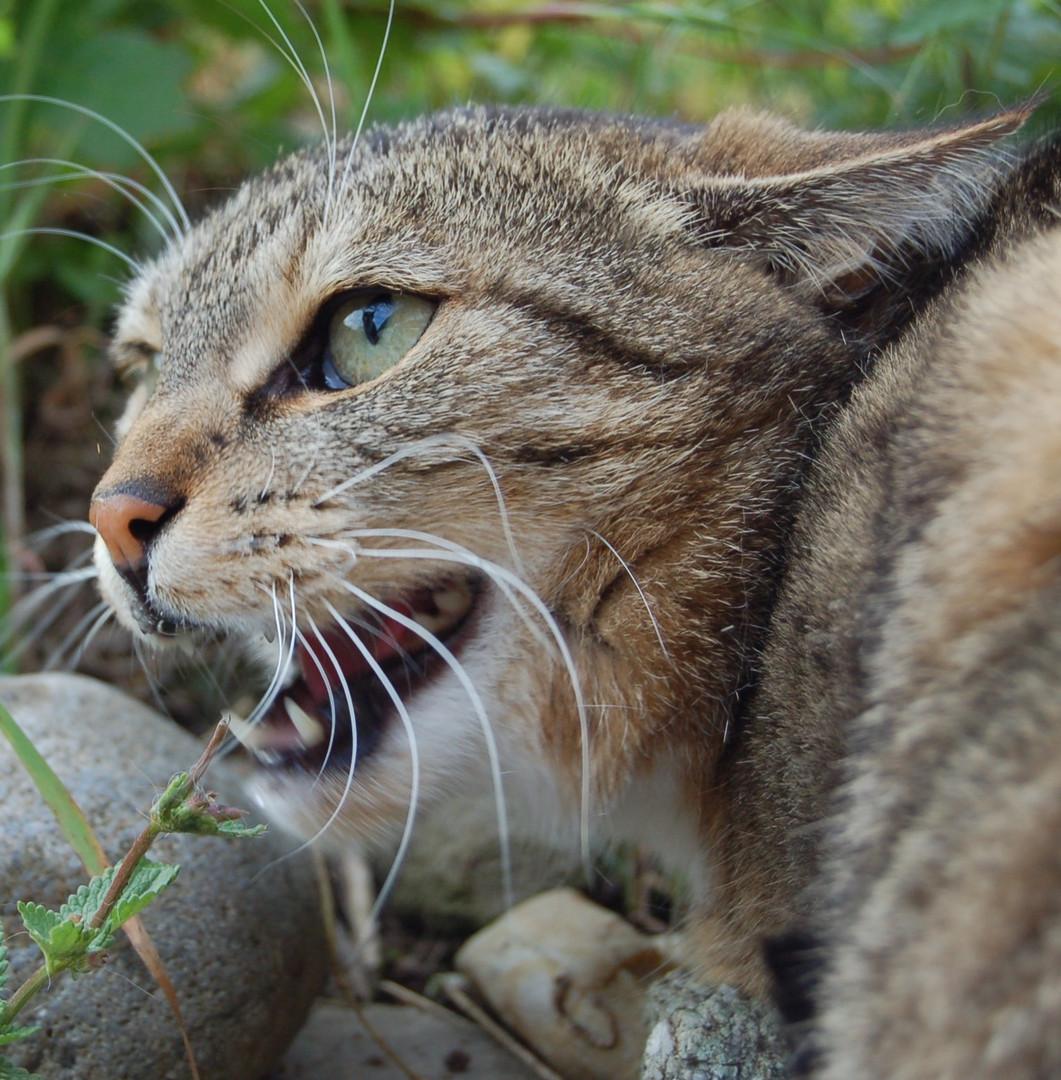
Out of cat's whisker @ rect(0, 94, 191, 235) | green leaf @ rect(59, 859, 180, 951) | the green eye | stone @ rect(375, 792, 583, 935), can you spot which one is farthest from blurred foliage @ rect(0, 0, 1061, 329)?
green leaf @ rect(59, 859, 180, 951)

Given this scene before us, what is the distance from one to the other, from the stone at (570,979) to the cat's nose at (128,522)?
921 millimetres

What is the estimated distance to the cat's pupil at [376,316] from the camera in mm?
1705

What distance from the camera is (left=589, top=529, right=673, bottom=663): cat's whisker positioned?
1542 millimetres

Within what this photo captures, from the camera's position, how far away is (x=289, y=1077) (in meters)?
1.81

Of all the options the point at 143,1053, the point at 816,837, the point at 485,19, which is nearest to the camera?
the point at 816,837

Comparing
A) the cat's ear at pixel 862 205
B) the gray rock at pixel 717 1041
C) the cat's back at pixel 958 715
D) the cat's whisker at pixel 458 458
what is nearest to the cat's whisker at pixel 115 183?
the cat's whisker at pixel 458 458

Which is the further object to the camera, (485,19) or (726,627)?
(485,19)

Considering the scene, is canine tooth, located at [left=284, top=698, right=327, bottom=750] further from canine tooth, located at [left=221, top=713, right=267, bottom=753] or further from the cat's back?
the cat's back

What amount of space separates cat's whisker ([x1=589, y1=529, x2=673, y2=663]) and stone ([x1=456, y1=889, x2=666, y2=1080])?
548 millimetres

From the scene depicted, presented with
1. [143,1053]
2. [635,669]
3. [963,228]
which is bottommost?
[143,1053]

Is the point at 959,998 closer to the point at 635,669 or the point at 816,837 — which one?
the point at 816,837

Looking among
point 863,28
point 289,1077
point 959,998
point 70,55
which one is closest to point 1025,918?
point 959,998

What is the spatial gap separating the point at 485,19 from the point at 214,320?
1981mm

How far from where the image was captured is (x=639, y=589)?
154cm
